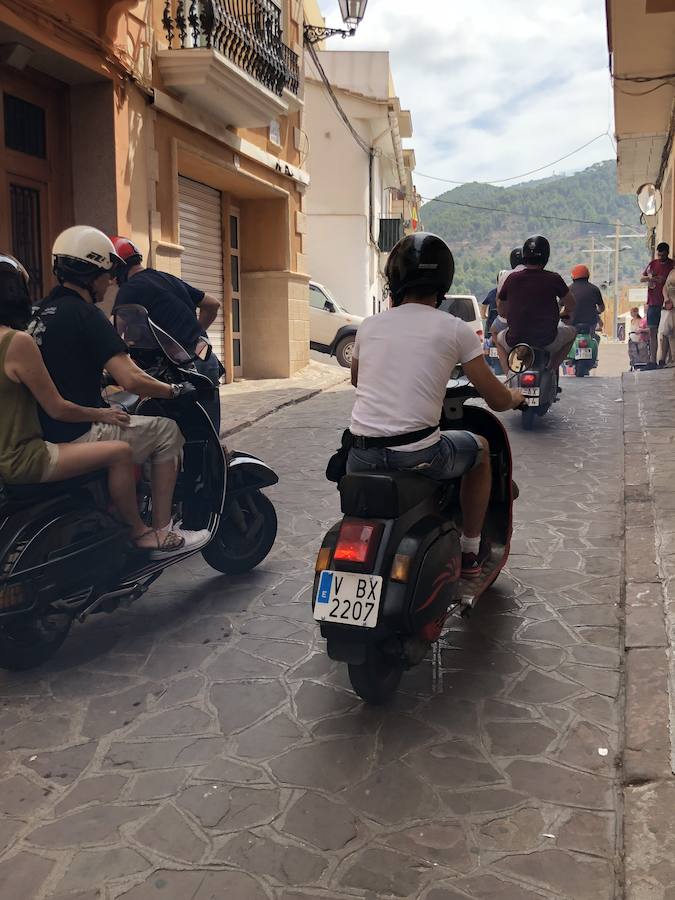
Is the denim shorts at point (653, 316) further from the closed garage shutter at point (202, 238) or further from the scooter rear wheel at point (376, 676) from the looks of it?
the scooter rear wheel at point (376, 676)

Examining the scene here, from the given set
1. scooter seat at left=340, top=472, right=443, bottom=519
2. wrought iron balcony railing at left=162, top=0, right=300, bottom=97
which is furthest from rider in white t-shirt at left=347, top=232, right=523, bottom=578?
wrought iron balcony railing at left=162, top=0, right=300, bottom=97

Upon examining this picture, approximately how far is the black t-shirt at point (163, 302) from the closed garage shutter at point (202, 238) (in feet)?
27.1

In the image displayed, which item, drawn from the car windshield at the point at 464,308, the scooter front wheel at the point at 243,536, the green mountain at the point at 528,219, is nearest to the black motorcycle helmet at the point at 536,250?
the scooter front wheel at the point at 243,536

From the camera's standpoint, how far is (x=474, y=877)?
2.45m

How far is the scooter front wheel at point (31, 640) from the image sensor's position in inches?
149

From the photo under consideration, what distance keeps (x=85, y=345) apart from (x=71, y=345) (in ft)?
0.20

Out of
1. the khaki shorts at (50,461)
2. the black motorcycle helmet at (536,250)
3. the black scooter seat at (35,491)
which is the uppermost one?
the black motorcycle helmet at (536,250)

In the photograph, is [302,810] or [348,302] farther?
[348,302]

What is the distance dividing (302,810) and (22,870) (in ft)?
2.66

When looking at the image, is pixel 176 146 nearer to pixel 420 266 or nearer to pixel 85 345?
pixel 85 345

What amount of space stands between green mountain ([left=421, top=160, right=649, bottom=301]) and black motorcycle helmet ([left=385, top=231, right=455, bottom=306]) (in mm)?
101441

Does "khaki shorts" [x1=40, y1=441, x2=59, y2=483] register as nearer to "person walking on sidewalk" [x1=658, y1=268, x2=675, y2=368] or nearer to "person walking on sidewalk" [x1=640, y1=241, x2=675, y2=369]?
"person walking on sidewalk" [x1=658, y1=268, x2=675, y2=368]

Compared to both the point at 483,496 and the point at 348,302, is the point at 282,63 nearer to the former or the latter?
the point at 483,496

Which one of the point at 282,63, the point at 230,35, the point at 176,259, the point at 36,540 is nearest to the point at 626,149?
the point at 282,63
